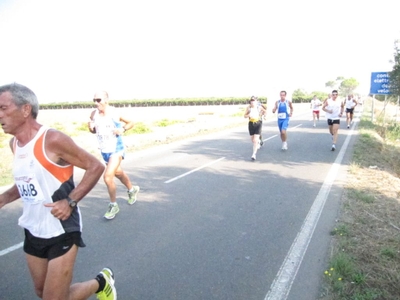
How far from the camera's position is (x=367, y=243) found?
4.07 m

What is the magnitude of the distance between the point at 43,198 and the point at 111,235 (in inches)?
95.3

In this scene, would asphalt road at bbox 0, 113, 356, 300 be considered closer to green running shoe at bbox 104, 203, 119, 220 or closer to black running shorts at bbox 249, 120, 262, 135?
green running shoe at bbox 104, 203, 119, 220

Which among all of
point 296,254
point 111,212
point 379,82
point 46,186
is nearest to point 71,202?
point 46,186

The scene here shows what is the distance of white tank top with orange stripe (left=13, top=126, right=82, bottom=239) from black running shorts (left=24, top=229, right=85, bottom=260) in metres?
0.04

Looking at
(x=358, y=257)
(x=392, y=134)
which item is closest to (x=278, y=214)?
(x=358, y=257)

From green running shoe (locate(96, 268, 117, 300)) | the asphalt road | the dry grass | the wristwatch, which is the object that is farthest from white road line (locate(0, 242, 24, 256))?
the dry grass

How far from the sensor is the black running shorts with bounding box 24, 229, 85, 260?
88.4 inches

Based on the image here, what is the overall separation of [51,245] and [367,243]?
11.9 ft

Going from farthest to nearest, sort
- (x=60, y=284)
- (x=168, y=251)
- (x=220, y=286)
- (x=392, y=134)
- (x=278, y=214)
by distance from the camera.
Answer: (x=392, y=134)
(x=278, y=214)
(x=168, y=251)
(x=220, y=286)
(x=60, y=284)

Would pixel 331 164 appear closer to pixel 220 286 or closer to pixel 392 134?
pixel 220 286

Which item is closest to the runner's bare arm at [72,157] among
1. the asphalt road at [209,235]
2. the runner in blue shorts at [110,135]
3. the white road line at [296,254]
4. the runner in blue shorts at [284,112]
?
the asphalt road at [209,235]

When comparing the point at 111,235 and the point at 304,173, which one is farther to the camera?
the point at 304,173

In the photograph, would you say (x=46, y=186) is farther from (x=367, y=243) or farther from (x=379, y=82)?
(x=379, y=82)

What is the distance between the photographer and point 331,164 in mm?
8805
